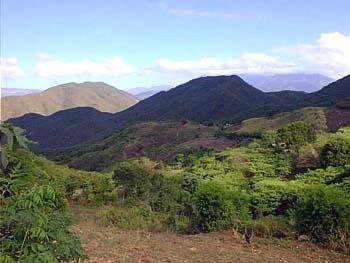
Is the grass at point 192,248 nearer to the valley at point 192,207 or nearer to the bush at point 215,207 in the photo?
the valley at point 192,207

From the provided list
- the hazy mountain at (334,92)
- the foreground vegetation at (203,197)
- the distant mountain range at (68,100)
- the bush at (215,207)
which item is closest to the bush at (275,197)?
the foreground vegetation at (203,197)

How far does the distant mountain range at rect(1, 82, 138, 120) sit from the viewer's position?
99625 millimetres

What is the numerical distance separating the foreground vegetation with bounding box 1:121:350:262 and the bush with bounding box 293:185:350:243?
1cm

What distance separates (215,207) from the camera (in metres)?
8.69

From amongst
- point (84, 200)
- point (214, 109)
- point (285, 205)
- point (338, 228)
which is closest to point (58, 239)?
point (338, 228)

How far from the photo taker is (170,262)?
6.07 meters

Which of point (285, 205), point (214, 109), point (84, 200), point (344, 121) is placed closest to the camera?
point (285, 205)

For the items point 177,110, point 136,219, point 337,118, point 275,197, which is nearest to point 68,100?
point 177,110

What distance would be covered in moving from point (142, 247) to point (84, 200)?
6.02m

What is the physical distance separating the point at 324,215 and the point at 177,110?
60.5 meters

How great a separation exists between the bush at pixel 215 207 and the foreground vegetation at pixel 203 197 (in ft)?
0.06

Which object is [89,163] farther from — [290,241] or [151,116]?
[151,116]

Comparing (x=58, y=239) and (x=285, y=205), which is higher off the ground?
(x=58, y=239)

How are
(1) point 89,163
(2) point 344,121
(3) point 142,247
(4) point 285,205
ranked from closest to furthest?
(3) point 142,247 < (4) point 285,205 < (2) point 344,121 < (1) point 89,163
